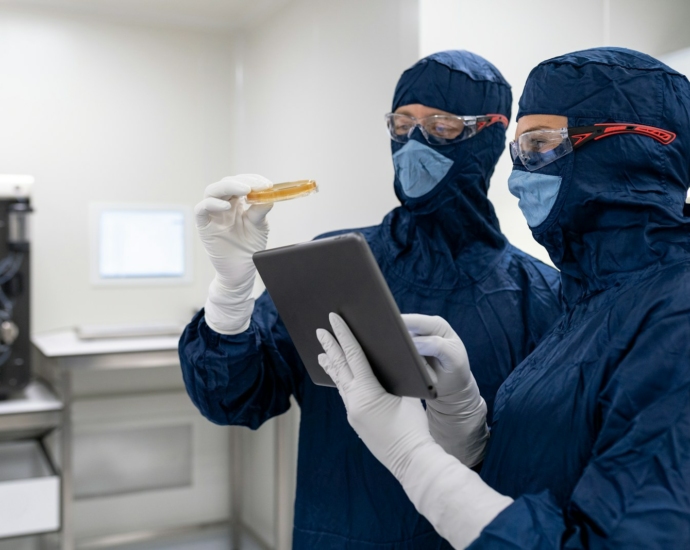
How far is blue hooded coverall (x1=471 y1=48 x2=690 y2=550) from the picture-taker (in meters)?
0.70

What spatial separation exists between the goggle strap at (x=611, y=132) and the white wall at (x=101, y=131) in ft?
8.40

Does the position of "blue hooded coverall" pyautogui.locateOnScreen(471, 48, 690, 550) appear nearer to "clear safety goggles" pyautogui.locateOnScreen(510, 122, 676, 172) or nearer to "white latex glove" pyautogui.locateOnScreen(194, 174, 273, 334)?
"clear safety goggles" pyautogui.locateOnScreen(510, 122, 676, 172)

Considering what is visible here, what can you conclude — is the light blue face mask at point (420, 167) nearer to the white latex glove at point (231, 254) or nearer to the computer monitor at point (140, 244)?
the white latex glove at point (231, 254)

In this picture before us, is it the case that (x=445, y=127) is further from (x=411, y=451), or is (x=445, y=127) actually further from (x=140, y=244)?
(x=140, y=244)

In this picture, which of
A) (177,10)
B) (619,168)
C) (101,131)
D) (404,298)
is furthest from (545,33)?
(101,131)

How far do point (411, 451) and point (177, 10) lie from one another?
2716 millimetres

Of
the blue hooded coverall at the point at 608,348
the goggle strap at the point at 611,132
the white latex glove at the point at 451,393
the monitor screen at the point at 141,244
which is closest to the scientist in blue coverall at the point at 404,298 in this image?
the white latex glove at the point at 451,393

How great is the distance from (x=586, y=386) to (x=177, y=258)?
2.65 metres

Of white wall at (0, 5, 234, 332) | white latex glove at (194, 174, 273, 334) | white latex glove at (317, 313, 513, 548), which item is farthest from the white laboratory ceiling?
white latex glove at (317, 313, 513, 548)

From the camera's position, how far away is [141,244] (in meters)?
3.16

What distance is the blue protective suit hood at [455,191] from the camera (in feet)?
4.68

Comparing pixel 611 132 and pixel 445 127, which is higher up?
pixel 445 127

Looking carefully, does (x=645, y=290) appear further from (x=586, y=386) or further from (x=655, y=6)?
(x=655, y=6)

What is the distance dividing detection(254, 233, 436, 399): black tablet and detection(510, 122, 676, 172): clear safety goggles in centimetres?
30
